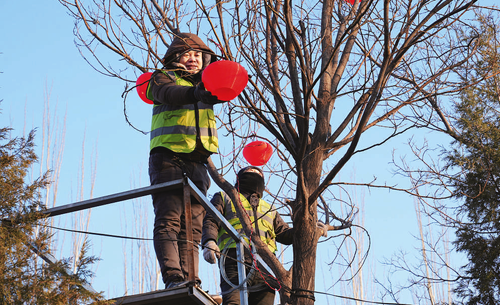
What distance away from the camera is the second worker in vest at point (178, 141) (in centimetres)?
334

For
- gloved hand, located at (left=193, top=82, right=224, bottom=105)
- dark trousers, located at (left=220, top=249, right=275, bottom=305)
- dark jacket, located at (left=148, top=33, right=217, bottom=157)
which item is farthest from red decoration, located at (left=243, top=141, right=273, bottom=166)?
gloved hand, located at (left=193, top=82, right=224, bottom=105)

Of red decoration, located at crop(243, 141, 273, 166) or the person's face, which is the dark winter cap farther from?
red decoration, located at crop(243, 141, 273, 166)

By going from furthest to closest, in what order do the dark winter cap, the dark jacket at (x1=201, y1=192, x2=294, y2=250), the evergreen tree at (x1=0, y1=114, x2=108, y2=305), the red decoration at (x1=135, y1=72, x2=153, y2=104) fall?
the dark jacket at (x1=201, y1=192, x2=294, y2=250), the red decoration at (x1=135, y1=72, x2=153, y2=104), the dark winter cap, the evergreen tree at (x1=0, y1=114, x2=108, y2=305)

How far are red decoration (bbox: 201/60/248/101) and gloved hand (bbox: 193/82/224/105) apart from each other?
0.08 feet

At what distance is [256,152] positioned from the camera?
5.04 m

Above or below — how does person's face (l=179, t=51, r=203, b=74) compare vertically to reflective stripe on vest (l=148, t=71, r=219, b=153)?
above

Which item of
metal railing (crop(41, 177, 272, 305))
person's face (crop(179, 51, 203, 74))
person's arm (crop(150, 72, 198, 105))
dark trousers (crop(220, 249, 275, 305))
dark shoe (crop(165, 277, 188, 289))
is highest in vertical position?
person's face (crop(179, 51, 203, 74))

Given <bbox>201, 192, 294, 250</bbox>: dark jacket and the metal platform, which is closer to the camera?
the metal platform

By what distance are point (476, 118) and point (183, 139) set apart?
419 cm

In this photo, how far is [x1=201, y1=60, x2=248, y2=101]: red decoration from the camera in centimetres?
322

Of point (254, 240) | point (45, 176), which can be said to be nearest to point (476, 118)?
point (254, 240)

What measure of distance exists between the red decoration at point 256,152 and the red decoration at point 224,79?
175cm

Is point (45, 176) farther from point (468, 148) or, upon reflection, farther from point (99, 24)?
point (468, 148)

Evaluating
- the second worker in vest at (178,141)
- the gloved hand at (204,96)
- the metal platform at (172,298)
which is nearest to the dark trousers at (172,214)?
the second worker in vest at (178,141)
